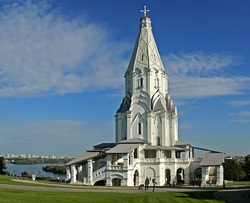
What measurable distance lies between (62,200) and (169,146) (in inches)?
1518

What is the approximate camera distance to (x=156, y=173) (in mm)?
55344

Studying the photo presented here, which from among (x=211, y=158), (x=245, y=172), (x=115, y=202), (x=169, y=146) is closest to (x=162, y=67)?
(x=169, y=146)

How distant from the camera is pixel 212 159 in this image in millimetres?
53719

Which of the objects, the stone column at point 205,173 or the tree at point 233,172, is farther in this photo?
the tree at point 233,172

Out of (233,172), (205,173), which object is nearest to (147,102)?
(205,173)

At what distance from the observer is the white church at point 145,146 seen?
52072 millimetres

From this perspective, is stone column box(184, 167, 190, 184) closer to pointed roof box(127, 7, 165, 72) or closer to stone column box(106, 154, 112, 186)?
stone column box(106, 154, 112, 186)

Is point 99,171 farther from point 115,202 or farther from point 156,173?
point 115,202

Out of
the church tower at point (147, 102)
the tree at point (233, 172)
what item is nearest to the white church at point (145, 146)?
the church tower at point (147, 102)

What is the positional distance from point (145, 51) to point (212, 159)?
2231 centimetres

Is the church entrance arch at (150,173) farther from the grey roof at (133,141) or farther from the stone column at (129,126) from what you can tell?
the stone column at (129,126)

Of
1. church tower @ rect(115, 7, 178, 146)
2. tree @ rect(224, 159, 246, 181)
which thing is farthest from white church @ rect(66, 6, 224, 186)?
tree @ rect(224, 159, 246, 181)

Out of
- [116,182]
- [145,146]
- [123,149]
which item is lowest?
[116,182]

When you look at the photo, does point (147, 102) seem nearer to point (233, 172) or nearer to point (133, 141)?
point (133, 141)
